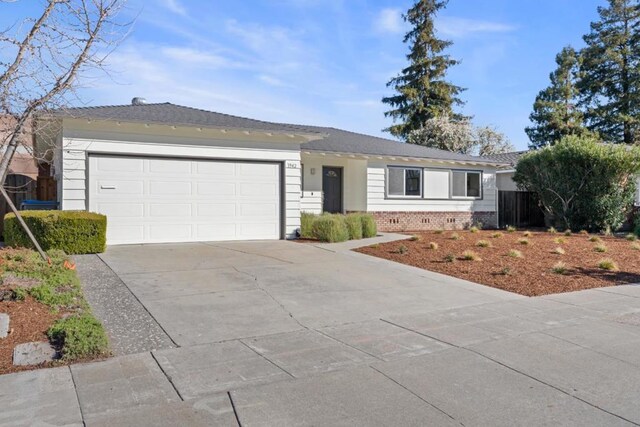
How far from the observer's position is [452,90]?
37750 mm

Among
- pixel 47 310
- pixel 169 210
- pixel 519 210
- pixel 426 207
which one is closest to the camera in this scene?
pixel 47 310

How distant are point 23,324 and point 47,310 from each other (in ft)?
1.63

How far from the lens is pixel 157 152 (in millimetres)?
12586

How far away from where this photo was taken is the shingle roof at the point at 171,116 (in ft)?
39.5

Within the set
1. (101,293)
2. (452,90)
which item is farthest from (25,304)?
(452,90)

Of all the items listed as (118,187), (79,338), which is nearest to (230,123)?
(118,187)

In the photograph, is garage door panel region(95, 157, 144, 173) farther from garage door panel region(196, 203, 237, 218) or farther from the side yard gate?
the side yard gate

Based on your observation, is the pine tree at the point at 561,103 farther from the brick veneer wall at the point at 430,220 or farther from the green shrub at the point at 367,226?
the green shrub at the point at 367,226

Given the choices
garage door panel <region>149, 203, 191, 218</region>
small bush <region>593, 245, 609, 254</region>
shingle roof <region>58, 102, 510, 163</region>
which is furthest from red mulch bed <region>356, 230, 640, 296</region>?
shingle roof <region>58, 102, 510, 163</region>

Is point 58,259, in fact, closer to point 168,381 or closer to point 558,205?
point 168,381

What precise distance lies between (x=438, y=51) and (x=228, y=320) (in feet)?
117

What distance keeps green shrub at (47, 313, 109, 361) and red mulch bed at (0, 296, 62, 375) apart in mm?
180

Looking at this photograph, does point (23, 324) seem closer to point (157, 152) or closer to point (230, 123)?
point (157, 152)

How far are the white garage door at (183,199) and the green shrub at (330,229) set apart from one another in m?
1.15
